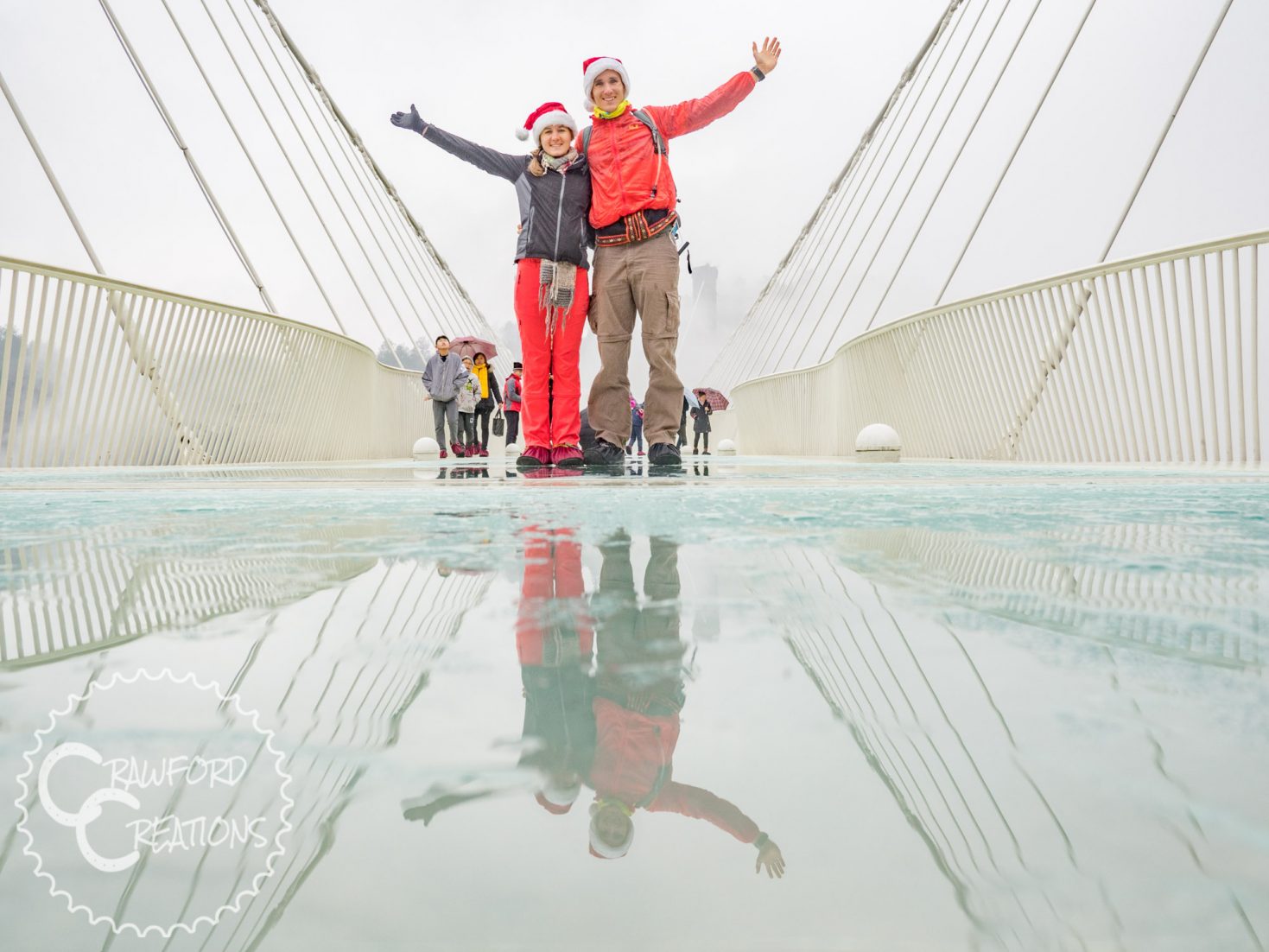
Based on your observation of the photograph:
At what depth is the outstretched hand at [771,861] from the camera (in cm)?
26

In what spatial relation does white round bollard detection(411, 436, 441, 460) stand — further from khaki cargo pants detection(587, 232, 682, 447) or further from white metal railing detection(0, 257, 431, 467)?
khaki cargo pants detection(587, 232, 682, 447)

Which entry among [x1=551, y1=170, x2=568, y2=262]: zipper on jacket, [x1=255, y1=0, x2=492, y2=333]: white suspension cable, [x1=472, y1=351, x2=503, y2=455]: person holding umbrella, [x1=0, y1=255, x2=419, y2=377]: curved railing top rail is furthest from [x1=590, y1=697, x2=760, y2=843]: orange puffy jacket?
[x1=255, y1=0, x2=492, y2=333]: white suspension cable

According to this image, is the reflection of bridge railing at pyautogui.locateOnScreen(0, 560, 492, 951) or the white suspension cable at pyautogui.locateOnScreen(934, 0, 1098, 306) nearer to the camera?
the reflection of bridge railing at pyautogui.locateOnScreen(0, 560, 492, 951)

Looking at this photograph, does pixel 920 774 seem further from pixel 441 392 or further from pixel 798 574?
pixel 441 392

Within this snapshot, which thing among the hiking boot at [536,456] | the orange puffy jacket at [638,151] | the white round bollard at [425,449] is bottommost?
the hiking boot at [536,456]

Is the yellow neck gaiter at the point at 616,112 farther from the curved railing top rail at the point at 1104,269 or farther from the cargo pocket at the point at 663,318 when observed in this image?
the curved railing top rail at the point at 1104,269

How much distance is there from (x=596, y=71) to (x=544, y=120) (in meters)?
0.34

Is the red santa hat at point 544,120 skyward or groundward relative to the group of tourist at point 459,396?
skyward

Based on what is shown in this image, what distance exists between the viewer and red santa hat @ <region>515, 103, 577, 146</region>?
4.19 metres

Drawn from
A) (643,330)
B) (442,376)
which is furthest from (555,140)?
(442,376)

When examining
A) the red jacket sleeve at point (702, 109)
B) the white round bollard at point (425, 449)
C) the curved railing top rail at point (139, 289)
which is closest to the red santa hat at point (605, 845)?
the red jacket sleeve at point (702, 109)

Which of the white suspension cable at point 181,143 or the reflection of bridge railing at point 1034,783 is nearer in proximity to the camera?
the reflection of bridge railing at point 1034,783

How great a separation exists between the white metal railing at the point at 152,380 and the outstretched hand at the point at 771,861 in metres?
5.07

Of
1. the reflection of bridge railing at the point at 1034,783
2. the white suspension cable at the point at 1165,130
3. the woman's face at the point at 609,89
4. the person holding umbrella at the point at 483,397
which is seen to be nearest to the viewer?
the reflection of bridge railing at the point at 1034,783
